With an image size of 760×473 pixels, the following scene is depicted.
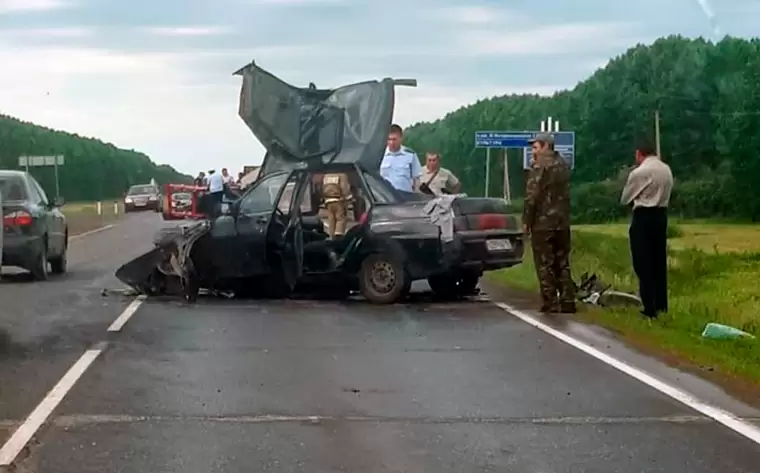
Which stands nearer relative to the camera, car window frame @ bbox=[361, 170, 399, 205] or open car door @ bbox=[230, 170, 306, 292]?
car window frame @ bbox=[361, 170, 399, 205]

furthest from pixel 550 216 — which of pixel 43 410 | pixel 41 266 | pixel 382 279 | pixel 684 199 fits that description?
pixel 684 199

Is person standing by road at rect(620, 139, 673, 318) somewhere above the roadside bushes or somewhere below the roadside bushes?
above

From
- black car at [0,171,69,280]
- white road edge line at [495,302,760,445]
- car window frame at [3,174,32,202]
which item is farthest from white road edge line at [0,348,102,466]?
car window frame at [3,174,32,202]

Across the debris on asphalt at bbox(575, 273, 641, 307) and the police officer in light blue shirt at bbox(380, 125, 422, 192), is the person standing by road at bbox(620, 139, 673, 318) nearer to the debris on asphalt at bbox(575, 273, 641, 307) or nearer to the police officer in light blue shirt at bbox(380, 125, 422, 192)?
the debris on asphalt at bbox(575, 273, 641, 307)

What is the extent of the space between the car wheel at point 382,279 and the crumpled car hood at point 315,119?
1.26m

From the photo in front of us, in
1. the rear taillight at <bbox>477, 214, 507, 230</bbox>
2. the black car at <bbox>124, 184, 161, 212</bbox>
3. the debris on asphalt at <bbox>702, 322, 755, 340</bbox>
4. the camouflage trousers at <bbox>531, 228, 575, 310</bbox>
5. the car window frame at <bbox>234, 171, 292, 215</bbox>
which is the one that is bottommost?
the black car at <bbox>124, 184, 161, 212</bbox>

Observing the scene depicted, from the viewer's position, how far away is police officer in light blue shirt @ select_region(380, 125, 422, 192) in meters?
18.7

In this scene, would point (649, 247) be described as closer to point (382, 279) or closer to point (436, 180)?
point (382, 279)

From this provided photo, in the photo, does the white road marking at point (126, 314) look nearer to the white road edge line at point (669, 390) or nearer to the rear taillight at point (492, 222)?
the rear taillight at point (492, 222)

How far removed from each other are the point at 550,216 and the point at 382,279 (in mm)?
2402

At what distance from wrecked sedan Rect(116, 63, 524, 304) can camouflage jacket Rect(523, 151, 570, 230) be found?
1.12 meters

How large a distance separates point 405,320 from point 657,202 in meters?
2.90

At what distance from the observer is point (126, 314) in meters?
16.1

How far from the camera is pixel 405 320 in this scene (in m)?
15.5
